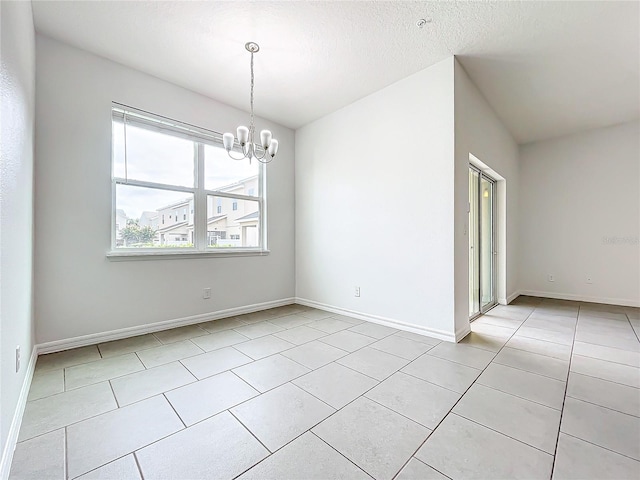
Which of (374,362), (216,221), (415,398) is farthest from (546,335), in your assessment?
(216,221)

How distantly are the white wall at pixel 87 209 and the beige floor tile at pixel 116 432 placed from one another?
5.03 feet

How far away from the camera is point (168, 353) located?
8.48ft

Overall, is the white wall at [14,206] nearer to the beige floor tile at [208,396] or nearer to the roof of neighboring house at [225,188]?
the beige floor tile at [208,396]

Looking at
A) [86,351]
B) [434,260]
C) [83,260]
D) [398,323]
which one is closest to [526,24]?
[434,260]

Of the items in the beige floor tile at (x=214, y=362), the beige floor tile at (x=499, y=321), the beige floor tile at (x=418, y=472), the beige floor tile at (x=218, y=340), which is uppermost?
the beige floor tile at (x=218, y=340)

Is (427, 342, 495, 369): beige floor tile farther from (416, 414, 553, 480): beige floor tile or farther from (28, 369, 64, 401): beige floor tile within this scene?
(28, 369, 64, 401): beige floor tile

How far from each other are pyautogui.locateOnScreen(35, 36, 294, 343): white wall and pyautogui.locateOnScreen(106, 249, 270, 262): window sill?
55mm

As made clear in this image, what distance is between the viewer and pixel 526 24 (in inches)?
95.6

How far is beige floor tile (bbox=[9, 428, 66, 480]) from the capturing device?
1233 millimetres

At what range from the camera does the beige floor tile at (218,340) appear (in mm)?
2768

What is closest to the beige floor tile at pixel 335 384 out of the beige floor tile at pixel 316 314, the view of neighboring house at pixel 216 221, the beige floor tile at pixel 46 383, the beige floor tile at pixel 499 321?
the beige floor tile at pixel 316 314

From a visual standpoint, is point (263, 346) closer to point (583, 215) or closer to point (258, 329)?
point (258, 329)

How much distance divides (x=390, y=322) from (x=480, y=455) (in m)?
2.02

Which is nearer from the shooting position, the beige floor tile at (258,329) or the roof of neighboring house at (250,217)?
the beige floor tile at (258,329)
